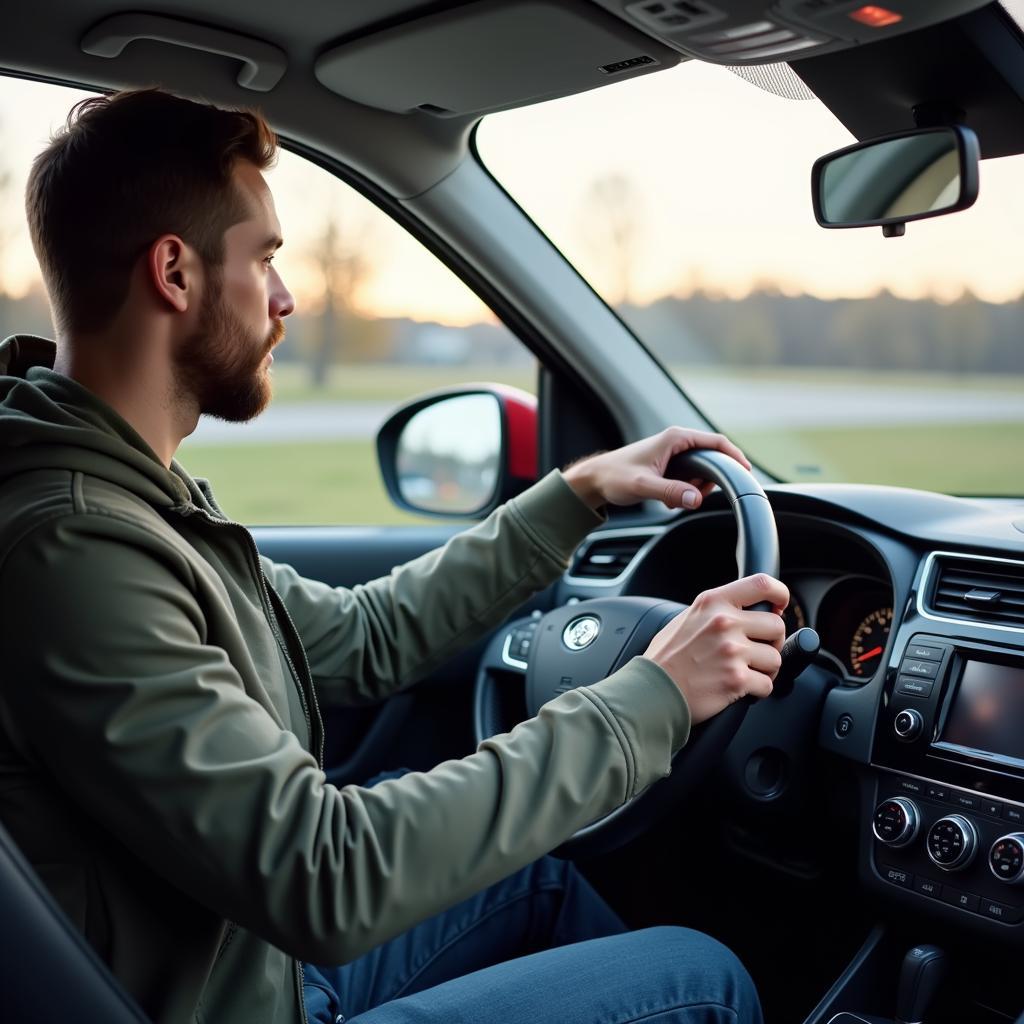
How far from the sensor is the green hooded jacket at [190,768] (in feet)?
3.39

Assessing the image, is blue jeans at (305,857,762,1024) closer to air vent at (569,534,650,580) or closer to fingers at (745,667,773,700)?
fingers at (745,667,773,700)

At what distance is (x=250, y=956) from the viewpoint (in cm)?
124

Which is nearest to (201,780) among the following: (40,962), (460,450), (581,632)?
(40,962)

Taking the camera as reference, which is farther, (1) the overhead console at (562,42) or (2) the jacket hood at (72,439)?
(1) the overhead console at (562,42)

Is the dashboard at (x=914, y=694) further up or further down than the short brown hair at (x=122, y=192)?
further down

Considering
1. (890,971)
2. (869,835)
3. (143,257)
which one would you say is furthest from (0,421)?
(890,971)

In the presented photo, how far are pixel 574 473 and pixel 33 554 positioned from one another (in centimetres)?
95

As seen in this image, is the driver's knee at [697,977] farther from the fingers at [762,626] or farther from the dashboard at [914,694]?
the fingers at [762,626]

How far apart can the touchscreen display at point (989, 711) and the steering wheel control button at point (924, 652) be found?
45 mm

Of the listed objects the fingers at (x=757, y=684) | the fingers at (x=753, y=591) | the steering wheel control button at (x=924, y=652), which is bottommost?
the steering wheel control button at (x=924, y=652)

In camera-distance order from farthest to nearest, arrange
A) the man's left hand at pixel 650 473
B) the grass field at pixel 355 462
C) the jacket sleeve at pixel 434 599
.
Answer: the grass field at pixel 355 462, the jacket sleeve at pixel 434 599, the man's left hand at pixel 650 473

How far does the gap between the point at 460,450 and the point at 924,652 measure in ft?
4.93

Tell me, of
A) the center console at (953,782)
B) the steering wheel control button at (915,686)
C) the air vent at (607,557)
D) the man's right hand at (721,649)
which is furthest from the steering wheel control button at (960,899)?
the air vent at (607,557)

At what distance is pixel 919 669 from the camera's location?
1788mm
